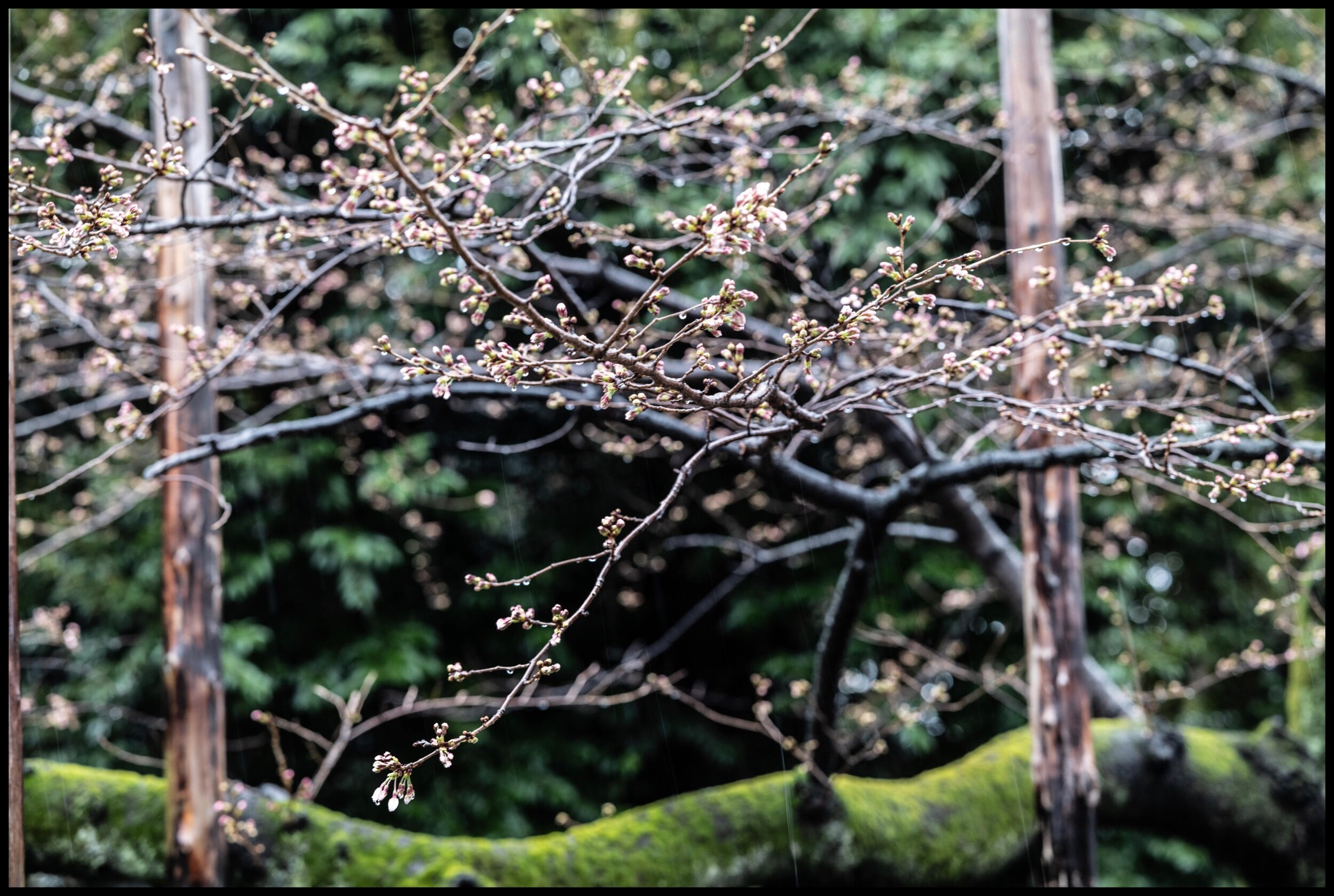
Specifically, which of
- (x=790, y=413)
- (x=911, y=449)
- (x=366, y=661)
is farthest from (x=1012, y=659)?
(x=790, y=413)

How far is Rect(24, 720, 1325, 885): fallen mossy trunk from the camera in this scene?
2.94 metres

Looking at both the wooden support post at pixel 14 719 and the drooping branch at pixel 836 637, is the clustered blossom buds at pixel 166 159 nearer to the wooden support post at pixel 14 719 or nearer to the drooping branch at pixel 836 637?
the wooden support post at pixel 14 719

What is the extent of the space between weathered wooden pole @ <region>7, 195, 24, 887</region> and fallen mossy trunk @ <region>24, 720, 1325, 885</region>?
3.13ft

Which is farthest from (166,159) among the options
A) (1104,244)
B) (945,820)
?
(945,820)

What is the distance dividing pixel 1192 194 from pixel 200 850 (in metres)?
4.56

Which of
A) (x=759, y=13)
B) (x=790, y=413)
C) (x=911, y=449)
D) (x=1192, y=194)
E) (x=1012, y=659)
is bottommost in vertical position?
(x=1012, y=659)

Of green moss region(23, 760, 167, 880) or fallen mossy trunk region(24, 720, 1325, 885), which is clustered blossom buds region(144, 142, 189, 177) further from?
green moss region(23, 760, 167, 880)

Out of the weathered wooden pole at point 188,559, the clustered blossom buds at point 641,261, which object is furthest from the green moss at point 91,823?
the clustered blossom buds at point 641,261

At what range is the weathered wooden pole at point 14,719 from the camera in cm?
182

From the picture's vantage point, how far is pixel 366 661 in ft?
15.8

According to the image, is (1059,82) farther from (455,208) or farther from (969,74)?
(455,208)

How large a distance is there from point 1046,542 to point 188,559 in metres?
3.06

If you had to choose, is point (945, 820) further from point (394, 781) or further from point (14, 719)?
point (14, 719)

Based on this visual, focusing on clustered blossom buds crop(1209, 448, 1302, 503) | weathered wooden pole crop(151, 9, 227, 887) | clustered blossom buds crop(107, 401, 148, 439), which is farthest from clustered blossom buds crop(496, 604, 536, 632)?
weathered wooden pole crop(151, 9, 227, 887)
